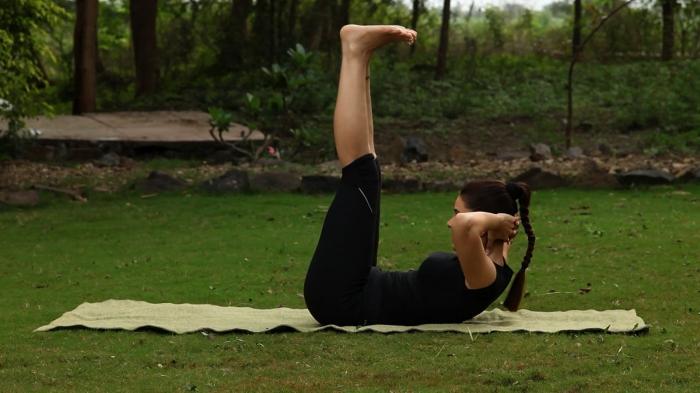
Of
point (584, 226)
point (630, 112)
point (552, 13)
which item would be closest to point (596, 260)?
point (584, 226)

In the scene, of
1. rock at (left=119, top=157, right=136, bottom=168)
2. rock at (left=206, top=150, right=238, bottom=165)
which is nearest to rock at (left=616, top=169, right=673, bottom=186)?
rock at (left=206, top=150, right=238, bottom=165)

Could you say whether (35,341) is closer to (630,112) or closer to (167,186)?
(167,186)

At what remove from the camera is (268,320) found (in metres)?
6.13

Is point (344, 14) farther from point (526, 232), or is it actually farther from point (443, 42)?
point (526, 232)

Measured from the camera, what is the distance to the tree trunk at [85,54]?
1714 cm

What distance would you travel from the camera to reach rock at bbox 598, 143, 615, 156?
47.0 ft

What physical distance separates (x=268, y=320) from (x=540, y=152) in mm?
8460

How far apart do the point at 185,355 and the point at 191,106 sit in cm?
1377

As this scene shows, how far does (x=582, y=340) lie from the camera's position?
5.48 metres

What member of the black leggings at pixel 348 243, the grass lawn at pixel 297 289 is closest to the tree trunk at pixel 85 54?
the grass lawn at pixel 297 289

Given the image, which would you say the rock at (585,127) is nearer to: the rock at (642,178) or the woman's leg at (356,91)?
the rock at (642,178)

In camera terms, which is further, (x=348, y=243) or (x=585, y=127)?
(x=585, y=127)

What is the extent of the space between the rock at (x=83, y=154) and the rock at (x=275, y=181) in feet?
9.64

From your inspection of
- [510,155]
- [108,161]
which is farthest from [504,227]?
[108,161]
